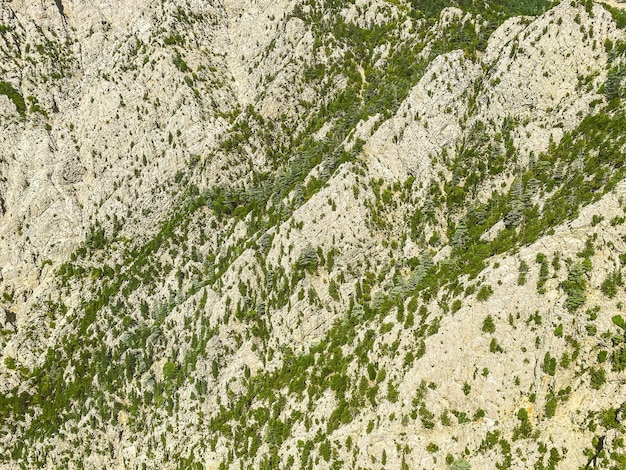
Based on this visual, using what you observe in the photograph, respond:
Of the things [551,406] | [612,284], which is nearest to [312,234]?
[612,284]

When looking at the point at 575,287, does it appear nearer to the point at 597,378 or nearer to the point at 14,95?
the point at 597,378

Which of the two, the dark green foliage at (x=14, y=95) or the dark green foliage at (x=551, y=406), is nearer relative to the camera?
the dark green foliage at (x=551, y=406)

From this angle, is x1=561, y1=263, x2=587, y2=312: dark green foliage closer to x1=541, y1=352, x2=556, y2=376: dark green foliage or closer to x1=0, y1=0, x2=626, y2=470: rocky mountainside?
x1=0, y1=0, x2=626, y2=470: rocky mountainside

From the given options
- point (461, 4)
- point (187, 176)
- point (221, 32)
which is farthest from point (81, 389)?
point (461, 4)

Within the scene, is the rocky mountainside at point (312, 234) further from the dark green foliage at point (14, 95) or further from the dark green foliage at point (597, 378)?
the dark green foliage at point (14, 95)

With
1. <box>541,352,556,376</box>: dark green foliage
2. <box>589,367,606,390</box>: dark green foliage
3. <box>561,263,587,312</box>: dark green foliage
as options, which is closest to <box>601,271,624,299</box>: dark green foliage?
<box>561,263,587,312</box>: dark green foliage

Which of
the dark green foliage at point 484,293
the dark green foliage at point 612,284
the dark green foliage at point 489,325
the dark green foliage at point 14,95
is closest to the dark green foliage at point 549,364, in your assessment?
the dark green foliage at point 489,325

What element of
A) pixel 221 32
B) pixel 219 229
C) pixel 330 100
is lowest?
pixel 219 229

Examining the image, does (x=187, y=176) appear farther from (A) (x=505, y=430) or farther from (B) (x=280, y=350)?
(A) (x=505, y=430)

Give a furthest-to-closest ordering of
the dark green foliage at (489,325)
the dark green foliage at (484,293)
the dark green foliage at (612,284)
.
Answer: the dark green foliage at (484,293) < the dark green foliage at (489,325) < the dark green foliage at (612,284)
